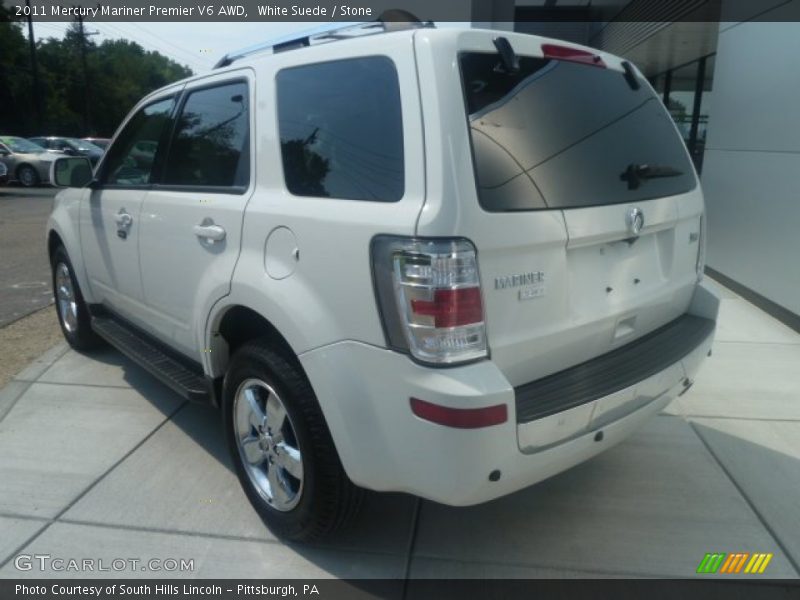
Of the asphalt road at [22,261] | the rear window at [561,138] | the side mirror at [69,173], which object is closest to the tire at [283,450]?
the rear window at [561,138]

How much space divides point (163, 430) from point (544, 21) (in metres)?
17.0

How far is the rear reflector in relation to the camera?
210 cm

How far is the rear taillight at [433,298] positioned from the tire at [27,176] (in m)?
22.4

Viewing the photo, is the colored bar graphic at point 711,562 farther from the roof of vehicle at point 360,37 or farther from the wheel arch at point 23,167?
the wheel arch at point 23,167

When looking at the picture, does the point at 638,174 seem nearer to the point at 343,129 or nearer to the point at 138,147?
the point at 343,129

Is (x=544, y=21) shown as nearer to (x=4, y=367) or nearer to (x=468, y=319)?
(x=4, y=367)

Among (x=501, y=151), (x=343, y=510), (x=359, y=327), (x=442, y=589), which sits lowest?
(x=442, y=589)

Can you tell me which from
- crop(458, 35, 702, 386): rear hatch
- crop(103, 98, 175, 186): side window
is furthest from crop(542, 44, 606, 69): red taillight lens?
crop(103, 98, 175, 186): side window

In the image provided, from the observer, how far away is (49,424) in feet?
13.2

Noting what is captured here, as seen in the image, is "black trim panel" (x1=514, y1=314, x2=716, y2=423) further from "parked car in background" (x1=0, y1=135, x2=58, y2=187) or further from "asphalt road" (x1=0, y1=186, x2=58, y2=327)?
"parked car in background" (x1=0, y1=135, x2=58, y2=187)

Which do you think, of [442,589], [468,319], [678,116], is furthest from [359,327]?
[678,116]

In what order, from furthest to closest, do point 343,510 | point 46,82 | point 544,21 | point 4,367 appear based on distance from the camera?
point 46,82, point 544,21, point 4,367, point 343,510

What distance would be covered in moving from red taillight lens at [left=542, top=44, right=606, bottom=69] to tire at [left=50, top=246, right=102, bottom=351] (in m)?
3.74
